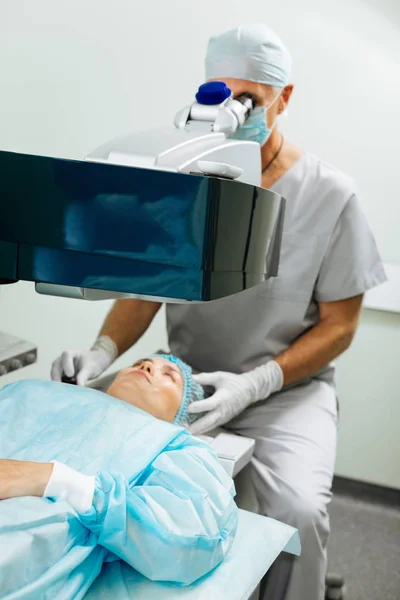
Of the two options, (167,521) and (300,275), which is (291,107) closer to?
(300,275)

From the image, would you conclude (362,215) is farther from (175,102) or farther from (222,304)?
(175,102)

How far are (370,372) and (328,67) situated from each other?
1.27 meters

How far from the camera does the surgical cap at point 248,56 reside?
186 centimetres

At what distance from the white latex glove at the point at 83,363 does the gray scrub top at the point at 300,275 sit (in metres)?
0.28

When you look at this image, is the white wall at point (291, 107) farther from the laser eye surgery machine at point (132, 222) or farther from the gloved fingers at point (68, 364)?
the laser eye surgery machine at point (132, 222)

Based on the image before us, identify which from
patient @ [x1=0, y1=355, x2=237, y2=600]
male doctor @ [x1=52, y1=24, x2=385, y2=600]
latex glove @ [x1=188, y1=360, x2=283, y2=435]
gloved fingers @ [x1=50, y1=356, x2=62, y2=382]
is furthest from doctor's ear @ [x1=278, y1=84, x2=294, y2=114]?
patient @ [x1=0, y1=355, x2=237, y2=600]

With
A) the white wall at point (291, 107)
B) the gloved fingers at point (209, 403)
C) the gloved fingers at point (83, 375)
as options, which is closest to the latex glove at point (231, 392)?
the gloved fingers at point (209, 403)

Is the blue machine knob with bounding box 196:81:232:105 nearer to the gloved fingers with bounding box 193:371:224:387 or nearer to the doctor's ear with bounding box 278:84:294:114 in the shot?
the gloved fingers with bounding box 193:371:224:387

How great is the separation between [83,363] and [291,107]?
1454 millimetres

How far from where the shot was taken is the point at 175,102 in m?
2.70

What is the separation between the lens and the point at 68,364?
1.79 meters

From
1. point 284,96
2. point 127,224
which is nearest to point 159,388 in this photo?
point 127,224

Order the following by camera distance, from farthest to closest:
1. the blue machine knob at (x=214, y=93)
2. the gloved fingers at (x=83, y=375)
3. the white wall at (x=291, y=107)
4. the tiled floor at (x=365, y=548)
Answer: the white wall at (x=291, y=107) < the tiled floor at (x=365, y=548) < the gloved fingers at (x=83, y=375) < the blue machine knob at (x=214, y=93)

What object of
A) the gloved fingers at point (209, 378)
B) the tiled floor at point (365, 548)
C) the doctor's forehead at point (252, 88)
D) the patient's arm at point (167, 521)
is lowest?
the tiled floor at point (365, 548)
